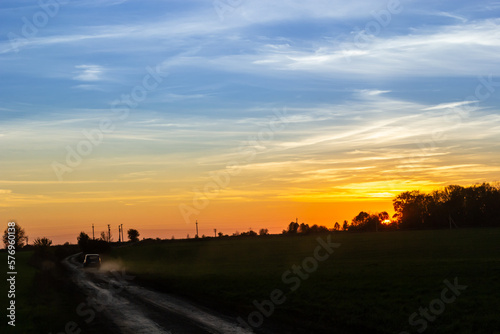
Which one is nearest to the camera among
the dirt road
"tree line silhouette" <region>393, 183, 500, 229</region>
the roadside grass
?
the dirt road

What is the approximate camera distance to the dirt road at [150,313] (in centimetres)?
1959

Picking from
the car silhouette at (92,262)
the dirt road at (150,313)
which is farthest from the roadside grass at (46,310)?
the car silhouette at (92,262)

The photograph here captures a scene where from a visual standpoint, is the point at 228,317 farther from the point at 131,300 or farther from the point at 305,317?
the point at 131,300

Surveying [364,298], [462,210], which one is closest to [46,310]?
[364,298]

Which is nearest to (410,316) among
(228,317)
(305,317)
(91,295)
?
(305,317)

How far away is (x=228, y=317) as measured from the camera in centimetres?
2233

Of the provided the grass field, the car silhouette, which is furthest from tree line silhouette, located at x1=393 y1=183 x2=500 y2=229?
the grass field

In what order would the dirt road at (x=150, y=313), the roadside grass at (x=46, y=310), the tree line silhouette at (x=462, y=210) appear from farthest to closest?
the tree line silhouette at (x=462, y=210)
the roadside grass at (x=46, y=310)
the dirt road at (x=150, y=313)

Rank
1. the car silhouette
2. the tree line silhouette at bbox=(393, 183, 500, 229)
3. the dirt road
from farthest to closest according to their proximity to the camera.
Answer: the tree line silhouette at bbox=(393, 183, 500, 229), the car silhouette, the dirt road

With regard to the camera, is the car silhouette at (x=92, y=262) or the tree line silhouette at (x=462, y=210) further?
the tree line silhouette at (x=462, y=210)

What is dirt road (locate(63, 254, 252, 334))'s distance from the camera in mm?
19594

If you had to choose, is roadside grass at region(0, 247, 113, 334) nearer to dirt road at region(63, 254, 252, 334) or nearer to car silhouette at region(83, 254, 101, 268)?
dirt road at region(63, 254, 252, 334)

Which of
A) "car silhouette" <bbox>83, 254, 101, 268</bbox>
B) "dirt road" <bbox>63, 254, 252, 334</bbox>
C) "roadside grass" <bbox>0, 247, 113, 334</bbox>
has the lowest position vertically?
"dirt road" <bbox>63, 254, 252, 334</bbox>

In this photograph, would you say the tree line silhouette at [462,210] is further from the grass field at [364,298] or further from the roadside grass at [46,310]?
the roadside grass at [46,310]
